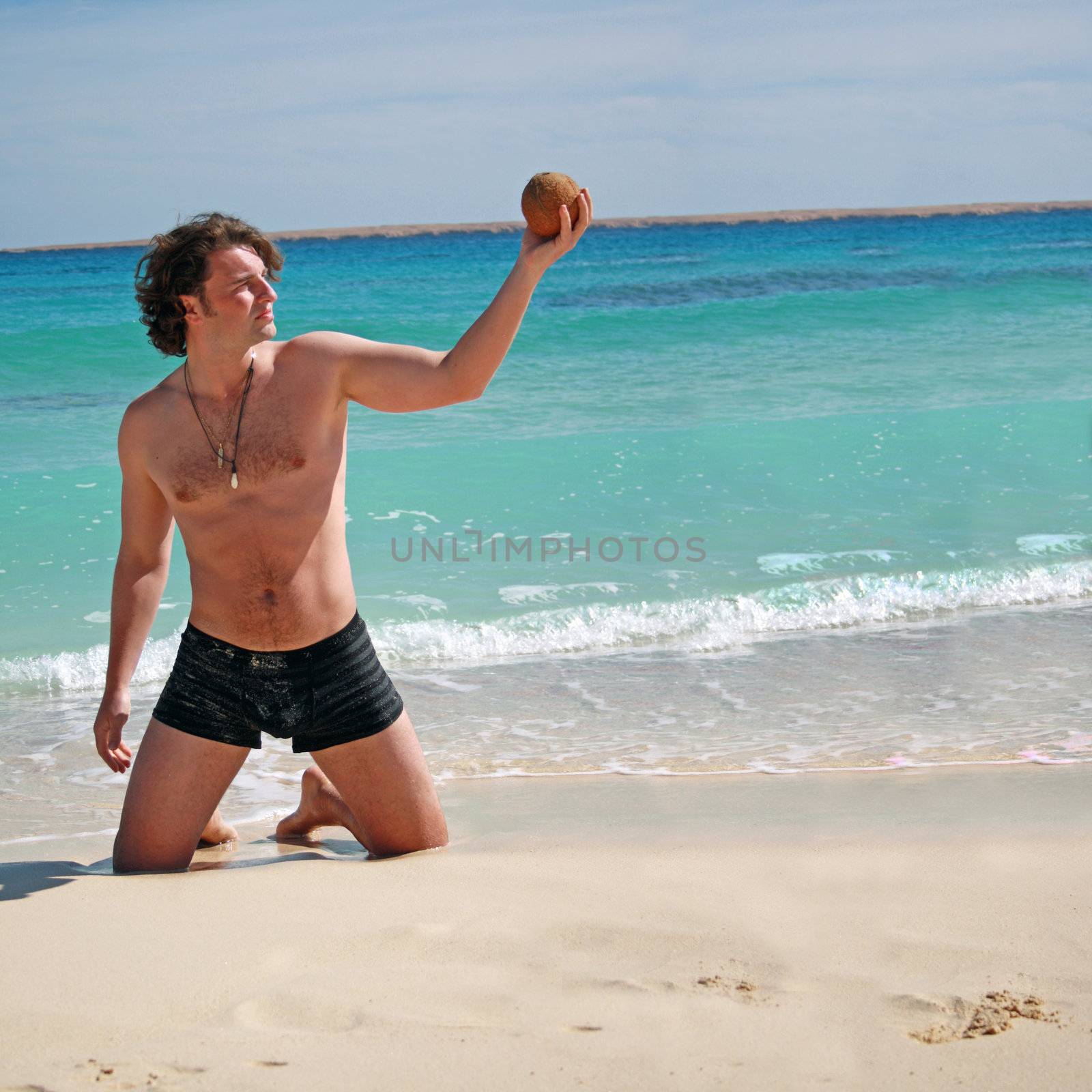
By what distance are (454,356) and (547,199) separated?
403 mm

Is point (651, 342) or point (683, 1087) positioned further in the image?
point (651, 342)

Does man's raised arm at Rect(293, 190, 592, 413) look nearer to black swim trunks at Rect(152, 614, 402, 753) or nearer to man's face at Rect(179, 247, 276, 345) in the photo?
man's face at Rect(179, 247, 276, 345)

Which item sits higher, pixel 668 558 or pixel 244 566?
pixel 244 566

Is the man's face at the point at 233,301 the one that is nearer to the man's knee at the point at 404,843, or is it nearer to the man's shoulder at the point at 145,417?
the man's shoulder at the point at 145,417

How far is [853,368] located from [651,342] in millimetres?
4090

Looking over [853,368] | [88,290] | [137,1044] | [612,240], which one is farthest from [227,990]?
[612,240]

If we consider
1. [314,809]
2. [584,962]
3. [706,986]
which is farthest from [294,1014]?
[314,809]

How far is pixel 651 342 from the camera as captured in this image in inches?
Result: 752

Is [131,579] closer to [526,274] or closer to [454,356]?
[454,356]

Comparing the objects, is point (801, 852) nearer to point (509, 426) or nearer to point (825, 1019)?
point (825, 1019)

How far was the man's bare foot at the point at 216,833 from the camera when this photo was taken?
3.33m

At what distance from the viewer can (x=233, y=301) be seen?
2980 millimetres

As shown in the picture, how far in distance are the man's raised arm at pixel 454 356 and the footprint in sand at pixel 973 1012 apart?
4.66 feet

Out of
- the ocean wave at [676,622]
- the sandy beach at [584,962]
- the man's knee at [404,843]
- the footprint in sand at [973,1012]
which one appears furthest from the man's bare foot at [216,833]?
the ocean wave at [676,622]
